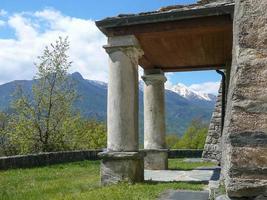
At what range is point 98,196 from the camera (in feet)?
21.7

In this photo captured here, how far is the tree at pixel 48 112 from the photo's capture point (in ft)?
71.7

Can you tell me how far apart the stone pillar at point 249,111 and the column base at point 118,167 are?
574cm

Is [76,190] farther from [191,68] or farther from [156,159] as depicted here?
[191,68]

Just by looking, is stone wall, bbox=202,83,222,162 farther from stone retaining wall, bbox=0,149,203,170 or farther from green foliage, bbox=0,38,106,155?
green foliage, bbox=0,38,106,155

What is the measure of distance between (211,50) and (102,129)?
72.2 feet

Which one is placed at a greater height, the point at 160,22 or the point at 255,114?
the point at 160,22

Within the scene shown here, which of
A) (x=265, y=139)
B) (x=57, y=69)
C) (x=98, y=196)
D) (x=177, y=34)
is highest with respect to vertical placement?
(x=57, y=69)

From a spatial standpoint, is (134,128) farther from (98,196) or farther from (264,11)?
(264,11)

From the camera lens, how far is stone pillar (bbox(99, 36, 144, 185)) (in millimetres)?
8305

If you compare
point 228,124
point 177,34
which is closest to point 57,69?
point 177,34

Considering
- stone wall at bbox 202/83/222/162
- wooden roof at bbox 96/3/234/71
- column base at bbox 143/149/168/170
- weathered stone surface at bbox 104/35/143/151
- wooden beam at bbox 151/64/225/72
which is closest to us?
wooden roof at bbox 96/3/234/71

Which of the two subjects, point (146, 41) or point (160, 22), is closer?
point (160, 22)

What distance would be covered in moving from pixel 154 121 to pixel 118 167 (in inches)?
163

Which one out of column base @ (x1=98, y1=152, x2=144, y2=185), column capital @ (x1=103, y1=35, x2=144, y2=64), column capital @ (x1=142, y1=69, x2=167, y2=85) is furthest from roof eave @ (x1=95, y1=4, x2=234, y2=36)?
column capital @ (x1=142, y1=69, x2=167, y2=85)
